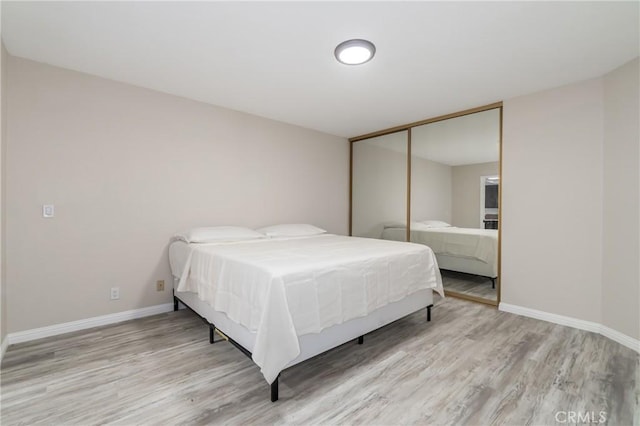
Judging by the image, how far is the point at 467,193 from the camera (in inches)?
143

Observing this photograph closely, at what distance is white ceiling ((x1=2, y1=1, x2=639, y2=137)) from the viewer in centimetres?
181

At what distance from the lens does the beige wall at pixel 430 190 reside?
387cm

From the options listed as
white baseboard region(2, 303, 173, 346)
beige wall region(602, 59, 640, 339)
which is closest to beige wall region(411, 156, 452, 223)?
beige wall region(602, 59, 640, 339)

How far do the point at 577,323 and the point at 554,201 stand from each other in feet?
3.89

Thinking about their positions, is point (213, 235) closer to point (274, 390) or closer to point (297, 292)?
point (297, 292)

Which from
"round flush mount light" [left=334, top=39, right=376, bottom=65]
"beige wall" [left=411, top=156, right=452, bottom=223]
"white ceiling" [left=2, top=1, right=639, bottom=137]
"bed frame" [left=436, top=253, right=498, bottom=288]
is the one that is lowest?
"bed frame" [left=436, top=253, right=498, bottom=288]

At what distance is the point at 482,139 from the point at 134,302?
14.1ft

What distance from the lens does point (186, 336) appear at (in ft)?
8.24

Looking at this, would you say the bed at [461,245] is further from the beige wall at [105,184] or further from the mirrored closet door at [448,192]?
the beige wall at [105,184]

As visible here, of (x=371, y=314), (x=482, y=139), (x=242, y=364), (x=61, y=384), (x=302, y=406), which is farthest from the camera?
(x=482, y=139)

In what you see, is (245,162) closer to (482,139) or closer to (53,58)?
(53,58)

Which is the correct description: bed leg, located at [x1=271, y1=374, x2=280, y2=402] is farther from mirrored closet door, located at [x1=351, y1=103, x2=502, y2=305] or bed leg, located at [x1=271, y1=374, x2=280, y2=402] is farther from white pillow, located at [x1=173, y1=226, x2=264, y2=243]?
mirrored closet door, located at [x1=351, y1=103, x2=502, y2=305]

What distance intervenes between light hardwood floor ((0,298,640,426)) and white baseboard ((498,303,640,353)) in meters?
0.08

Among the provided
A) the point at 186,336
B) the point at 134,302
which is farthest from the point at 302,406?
the point at 134,302
